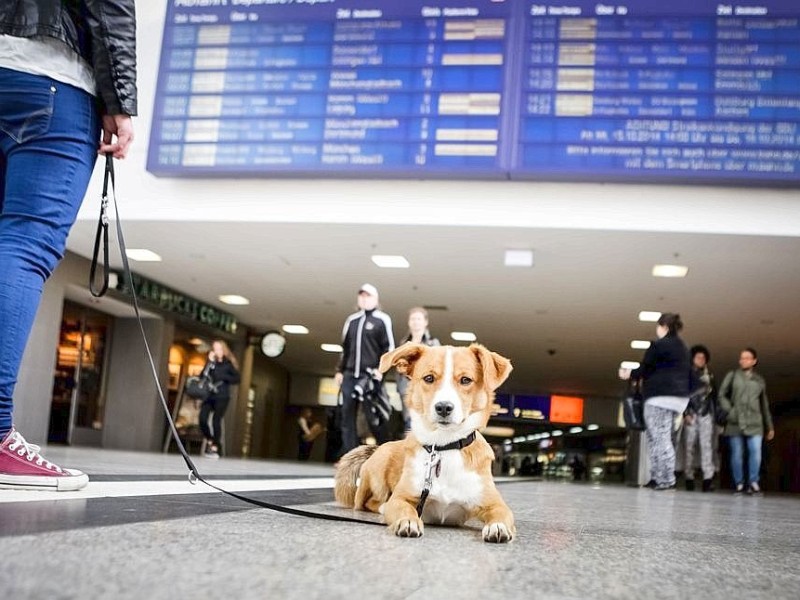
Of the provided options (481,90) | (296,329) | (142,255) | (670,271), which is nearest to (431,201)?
(481,90)

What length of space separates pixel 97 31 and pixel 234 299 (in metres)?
13.5

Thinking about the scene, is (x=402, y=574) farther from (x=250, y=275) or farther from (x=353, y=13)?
(x=250, y=275)

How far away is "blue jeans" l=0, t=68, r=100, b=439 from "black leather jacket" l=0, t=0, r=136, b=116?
0.37ft

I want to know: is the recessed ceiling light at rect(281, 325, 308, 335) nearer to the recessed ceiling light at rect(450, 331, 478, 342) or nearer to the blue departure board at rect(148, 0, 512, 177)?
the recessed ceiling light at rect(450, 331, 478, 342)

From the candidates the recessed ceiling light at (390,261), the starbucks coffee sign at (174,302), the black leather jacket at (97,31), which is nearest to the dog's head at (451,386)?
the black leather jacket at (97,31)

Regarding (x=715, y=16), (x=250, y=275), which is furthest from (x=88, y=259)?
(x=715, y=16)

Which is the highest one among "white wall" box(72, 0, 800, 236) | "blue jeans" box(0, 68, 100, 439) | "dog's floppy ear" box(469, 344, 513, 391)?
"white wall" box(72, 0, 800, 236)

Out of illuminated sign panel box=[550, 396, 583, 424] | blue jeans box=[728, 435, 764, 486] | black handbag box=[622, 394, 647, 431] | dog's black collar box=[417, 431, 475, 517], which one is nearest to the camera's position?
dog's black collar box=[417, 431, 475, 517]

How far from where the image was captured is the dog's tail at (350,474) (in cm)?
312

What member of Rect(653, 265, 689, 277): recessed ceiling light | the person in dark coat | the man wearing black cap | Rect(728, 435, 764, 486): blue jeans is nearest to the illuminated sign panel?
Rect(728, 435, 764, 486): blue jeans

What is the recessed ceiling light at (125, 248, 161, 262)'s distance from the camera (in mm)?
11719

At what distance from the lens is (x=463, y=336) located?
18.3 meters

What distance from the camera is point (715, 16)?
827 centimetres

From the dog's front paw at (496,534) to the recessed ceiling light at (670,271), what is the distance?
890 cm
